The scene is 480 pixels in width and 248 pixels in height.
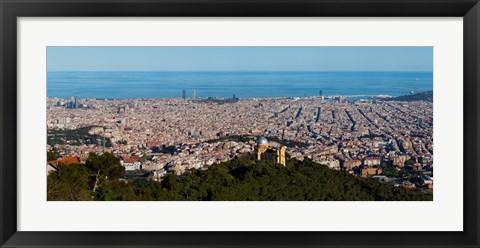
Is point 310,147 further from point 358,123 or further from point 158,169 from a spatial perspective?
point 158,169

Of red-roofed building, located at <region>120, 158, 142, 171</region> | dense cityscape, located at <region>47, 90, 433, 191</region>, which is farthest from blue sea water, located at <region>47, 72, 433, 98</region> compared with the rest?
red-roofed building, located at <region>120, 158, 142, 171</region>

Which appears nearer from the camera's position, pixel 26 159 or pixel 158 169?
pixel 26 159


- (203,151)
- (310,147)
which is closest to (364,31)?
(310,147)

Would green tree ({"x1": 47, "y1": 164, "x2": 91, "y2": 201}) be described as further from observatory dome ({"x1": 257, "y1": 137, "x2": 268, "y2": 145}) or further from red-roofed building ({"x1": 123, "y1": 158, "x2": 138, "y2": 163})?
observatory dome ({"x1": 257, "y1": 137, "x2": 268, "y2": 145})

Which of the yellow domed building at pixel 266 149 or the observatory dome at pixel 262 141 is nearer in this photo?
the yellow domed building at pixel 266 149

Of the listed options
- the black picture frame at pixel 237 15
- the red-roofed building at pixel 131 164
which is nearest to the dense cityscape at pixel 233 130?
the red-roofed building at pixel 131 164

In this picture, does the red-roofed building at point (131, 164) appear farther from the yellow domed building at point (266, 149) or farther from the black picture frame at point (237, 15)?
the black picture frame at point (237, 15)
